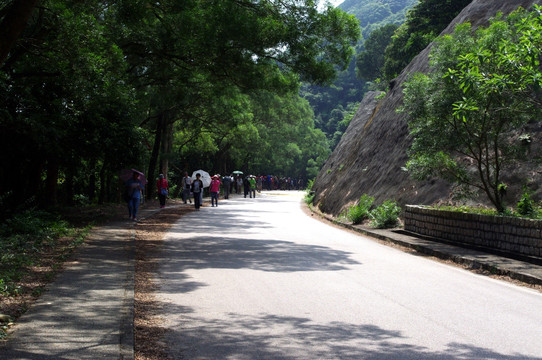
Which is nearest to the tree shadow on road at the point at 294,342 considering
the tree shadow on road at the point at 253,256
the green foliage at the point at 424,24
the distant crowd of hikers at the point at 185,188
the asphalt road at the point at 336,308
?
the asphalt road at the point at 336,308

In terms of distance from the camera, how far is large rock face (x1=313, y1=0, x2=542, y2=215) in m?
19.8

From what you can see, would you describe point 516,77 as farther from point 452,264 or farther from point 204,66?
point 204,66

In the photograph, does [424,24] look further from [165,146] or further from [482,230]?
[482,230]

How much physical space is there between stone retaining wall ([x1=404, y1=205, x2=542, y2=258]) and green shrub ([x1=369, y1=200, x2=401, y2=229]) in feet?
5.73

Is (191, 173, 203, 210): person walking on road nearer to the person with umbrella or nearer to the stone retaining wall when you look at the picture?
the person with umbrella

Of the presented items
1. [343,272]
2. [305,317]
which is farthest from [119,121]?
[305,317]

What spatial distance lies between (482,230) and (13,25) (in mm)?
10252

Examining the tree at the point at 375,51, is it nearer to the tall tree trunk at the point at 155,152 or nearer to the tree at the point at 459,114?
the tall tree trunk at the point at 155,152

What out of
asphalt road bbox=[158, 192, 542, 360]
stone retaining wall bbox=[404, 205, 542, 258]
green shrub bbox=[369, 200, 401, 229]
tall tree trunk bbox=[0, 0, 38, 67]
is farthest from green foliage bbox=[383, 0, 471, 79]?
tall tree trunk bbox=[0, 0, 38, 67]

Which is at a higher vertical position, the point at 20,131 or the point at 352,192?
the point at 20,131

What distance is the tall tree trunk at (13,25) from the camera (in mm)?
7445

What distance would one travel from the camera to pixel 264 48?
1575 centimetres

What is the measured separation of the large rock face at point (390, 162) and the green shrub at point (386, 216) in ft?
2.60

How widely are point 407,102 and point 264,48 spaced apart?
411cm
